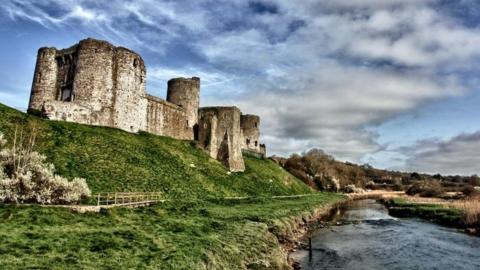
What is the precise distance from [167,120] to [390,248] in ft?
117

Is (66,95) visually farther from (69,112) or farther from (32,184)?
(32,184)

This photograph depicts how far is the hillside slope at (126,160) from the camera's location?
108 feet

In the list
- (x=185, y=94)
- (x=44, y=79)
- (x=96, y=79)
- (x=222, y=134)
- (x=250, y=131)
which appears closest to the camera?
(x=96, y=79)

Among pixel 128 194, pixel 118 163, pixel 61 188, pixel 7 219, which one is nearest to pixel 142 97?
pixel 118 163

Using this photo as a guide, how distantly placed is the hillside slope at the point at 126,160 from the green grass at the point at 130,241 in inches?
357

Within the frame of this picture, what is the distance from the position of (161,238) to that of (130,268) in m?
5.01

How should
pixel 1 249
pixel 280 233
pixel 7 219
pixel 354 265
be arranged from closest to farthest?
1. pixel 1 249
2. pixel 7 219
3. pixel 354 265
4. pixel 280 233

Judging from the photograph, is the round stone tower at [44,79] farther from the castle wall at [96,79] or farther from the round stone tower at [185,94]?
the round stone tower at [185,94]

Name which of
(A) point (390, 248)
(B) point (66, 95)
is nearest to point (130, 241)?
(A) point (390, 248)

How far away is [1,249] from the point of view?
1342 centimetres

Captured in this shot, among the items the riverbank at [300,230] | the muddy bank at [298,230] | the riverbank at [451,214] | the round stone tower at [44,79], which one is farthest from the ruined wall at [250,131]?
the round stone tower at [44,79]

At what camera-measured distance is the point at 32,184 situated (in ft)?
73.9

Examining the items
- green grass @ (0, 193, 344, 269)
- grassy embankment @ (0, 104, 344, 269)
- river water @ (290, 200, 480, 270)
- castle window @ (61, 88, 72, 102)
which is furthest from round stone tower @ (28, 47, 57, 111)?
river water @ (290, 200, 480, 270)

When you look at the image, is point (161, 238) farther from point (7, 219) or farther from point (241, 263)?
point (7, 219)
